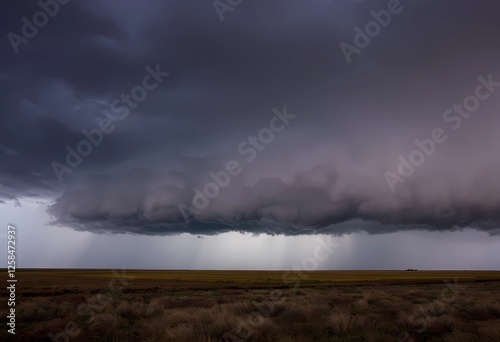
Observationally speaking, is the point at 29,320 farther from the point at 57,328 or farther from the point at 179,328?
the point at 179,328

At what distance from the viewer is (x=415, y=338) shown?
10.6 m

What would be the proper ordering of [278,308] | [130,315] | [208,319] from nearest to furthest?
[208,319]
[130,315]
[278,308]

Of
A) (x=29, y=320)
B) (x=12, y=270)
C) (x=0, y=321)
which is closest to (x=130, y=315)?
(x=29, y=320)

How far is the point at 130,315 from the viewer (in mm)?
15461

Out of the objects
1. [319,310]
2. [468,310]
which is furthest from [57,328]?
[468,310]

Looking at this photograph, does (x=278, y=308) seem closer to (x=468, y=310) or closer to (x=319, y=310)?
(x=319, y=310)

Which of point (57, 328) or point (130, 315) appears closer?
point (57, 328)

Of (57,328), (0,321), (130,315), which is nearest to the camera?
(57,328)

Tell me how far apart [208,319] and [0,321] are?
7.69 meters

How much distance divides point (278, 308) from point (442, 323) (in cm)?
710

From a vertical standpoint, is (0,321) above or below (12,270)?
below

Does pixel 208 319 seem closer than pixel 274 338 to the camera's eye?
No

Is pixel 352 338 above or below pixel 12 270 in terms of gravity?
below

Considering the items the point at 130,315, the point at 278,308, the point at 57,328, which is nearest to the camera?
the point at 57,328
